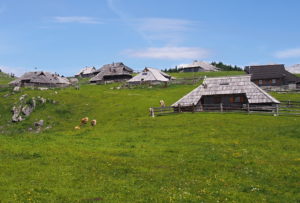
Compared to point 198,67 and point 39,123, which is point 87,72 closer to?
point 198,67

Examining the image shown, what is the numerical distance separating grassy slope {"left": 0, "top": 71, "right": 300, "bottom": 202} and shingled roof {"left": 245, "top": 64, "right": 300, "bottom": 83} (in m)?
55.1

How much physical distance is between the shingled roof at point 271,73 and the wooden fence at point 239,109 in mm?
42898

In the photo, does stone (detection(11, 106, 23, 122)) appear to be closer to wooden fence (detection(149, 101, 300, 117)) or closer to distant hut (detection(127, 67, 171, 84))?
wooden fence (detection(149, 101, 300, 117))

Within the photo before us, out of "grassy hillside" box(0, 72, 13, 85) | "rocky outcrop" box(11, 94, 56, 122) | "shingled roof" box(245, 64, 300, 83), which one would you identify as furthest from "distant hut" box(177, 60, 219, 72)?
"rocky outcrop" box(11, 94, 56, 122)

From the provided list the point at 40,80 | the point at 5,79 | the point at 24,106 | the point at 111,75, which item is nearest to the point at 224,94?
the point at 24,106

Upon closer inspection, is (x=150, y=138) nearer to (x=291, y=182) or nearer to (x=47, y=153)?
(x=47, y=153)

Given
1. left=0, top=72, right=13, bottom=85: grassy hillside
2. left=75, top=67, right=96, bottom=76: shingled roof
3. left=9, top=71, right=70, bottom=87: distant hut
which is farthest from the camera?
left=75, top=67, right=96, bottom=76: shingled roof

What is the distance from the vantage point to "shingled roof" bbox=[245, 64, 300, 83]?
89.6 m

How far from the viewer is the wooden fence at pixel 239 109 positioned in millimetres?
42775

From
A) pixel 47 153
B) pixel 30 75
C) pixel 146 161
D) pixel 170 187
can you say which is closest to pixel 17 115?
pixel 47 153

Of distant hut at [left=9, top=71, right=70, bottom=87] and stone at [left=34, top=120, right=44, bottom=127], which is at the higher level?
distant hut at [left=9, top=71, right=70, bottom=87]

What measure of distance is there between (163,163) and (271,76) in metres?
78.5

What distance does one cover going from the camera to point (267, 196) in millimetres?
13281

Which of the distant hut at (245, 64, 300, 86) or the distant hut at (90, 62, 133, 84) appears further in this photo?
the distant hut at (90, 62, 133, 84)
